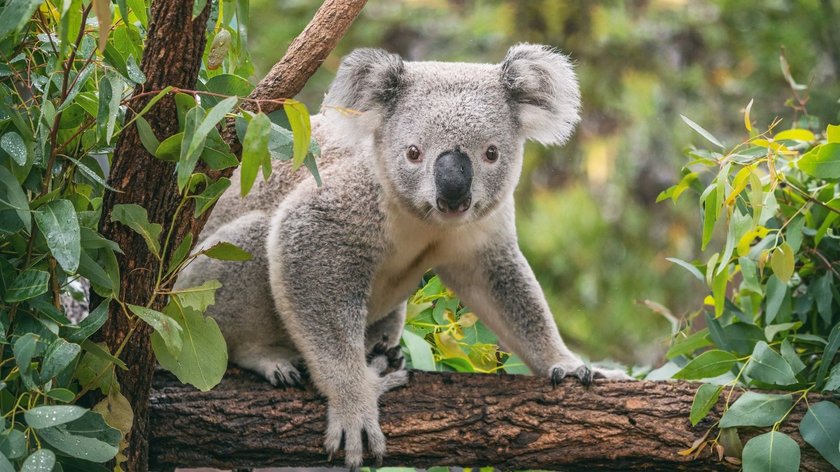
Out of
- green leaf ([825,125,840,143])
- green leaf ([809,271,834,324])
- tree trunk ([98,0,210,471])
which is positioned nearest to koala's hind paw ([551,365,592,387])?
green leaf ([809,271,834,324])

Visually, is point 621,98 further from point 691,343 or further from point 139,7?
point 139,7

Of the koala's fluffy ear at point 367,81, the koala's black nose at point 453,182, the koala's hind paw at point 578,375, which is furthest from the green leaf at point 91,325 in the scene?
the koala's hind paw at point 578,375

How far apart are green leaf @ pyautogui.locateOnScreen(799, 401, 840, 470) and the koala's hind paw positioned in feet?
2.15

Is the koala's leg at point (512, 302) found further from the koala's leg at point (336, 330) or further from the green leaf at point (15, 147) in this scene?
the green leaf at point (15, 147)

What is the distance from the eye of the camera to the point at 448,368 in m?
3.86

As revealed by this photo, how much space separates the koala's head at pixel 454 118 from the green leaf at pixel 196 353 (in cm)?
91

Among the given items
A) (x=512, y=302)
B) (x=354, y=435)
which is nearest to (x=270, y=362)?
(x=354, y=435)

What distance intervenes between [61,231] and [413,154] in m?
1.40

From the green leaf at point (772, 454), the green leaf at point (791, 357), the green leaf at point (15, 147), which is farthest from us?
the green leaf at point (791, 357)

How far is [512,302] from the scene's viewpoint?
3588mm

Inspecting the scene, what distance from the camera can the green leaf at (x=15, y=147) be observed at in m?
2.20

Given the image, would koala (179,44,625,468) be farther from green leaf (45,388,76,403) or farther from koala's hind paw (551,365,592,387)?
green leaf (45,388,76,403)

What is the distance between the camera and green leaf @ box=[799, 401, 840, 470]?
2.80m

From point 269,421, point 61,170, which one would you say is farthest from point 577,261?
point 61,170
